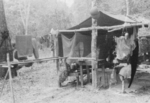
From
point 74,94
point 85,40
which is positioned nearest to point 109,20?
point 85,40

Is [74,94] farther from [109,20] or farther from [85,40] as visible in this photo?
[109,20]

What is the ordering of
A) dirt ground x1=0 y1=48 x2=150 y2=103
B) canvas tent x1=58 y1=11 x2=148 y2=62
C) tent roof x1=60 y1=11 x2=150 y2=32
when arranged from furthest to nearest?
canvas tent x1=58 y1=11 x2=148 y2=62, tent roof x1=60 y1=11 x2=150 y2=32, dirt ground x1=0 y1=48 x2=150 y2=103

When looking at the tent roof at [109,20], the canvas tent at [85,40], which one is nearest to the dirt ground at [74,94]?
the canvas tent at [85,40]

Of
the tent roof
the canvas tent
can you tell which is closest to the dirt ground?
the canvas tent

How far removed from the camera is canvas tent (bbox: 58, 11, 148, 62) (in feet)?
26.6

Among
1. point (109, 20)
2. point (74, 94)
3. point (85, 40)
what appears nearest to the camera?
point (74, 94)

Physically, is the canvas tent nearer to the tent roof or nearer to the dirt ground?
the tent roof

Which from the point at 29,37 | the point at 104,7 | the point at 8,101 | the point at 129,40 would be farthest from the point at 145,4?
the point at 8,101

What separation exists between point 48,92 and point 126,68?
3729 millimetres

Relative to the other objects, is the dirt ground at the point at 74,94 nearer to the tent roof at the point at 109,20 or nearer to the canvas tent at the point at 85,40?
the canvas tent at the point at 85,40

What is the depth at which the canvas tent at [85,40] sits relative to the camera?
8.10 metres

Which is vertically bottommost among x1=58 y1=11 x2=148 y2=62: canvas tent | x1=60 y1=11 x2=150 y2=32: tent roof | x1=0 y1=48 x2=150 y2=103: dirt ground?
x1=0 y1=48 x2=150 y2=103: dirt ground

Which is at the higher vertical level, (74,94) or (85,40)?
(85,40)

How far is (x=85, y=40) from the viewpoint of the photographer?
28.8 ft
